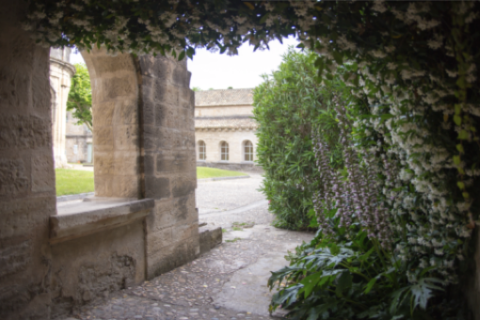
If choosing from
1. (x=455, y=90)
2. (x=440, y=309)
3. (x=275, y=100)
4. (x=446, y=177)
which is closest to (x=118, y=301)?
(x=440, y=309)

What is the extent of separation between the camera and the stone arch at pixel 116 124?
3.45m

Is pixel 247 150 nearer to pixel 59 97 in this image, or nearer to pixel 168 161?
pixel 59 97

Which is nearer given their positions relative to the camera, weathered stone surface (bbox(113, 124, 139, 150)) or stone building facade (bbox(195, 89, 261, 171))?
weathered stone surface (bbox(113, 124, 139, 150))

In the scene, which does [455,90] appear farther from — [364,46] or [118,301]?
[118,301]

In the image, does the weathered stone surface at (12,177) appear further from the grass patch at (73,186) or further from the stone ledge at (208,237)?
the grass patch at (73,186)

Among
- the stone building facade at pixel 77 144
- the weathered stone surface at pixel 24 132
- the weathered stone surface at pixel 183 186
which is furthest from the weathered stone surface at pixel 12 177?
the stone building facade at pixel 77 144

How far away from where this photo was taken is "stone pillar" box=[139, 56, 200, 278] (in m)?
3.54

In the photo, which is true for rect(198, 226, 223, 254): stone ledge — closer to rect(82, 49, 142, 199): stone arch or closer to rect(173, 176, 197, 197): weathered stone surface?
rect(173, 176, 197, 197): weathered stone surface

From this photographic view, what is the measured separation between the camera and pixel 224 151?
27.6 metres

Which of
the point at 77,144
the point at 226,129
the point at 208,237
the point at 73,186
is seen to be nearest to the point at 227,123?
the point at 226,129

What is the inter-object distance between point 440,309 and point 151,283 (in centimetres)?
253

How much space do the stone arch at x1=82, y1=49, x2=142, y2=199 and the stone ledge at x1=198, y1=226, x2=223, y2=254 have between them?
1359 millimetres

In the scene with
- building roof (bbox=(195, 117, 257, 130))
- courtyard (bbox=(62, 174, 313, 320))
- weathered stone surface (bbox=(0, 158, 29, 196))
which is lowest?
courtyard (bbox=(62, 174, 313, 320))

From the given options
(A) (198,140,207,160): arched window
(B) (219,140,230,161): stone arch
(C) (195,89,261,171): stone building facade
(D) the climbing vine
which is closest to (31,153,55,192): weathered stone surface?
(D) the climbing vine
